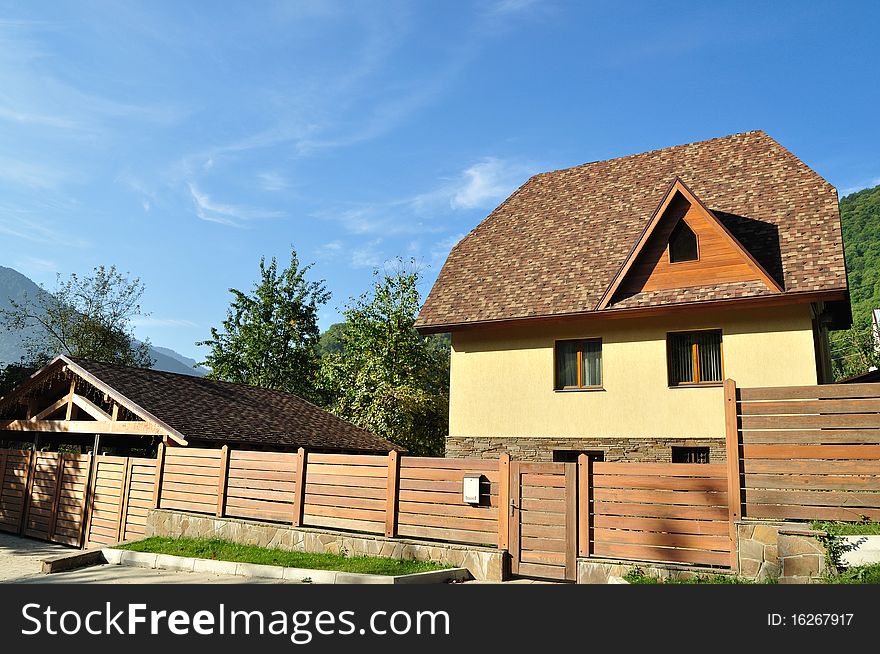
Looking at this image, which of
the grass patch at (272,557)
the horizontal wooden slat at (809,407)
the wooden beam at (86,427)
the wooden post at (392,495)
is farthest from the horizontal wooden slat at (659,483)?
the wooden beam at (86,427)

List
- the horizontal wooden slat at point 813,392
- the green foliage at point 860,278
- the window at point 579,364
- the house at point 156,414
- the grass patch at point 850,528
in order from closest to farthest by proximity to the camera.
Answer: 1. the grass patch at point 850,528
2. the horizontal wooden slat at point 813,392
3. the window at point 579,364
4. the house at point 156,414
5. the green foliage at point 860,278

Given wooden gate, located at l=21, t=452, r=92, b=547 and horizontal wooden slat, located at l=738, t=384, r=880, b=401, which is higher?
horizontal wooden slat, located at l=738, t=384, r=880, b=401

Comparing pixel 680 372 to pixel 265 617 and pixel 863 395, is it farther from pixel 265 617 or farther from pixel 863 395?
pixel 265 617

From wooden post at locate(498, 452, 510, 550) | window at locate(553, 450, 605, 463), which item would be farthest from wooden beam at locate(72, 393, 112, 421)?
wooden post at locate(498, 452, 510, 550)

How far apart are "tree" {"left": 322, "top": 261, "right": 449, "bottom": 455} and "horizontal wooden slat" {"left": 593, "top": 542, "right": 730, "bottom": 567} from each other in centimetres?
2132

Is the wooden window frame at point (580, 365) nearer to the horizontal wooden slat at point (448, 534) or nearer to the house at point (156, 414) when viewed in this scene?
the horizontal wooden slat at point (448, 534)

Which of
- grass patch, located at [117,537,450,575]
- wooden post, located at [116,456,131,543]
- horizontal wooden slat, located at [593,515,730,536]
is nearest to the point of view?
horizontal wooden slat, located at [593,515,730,536]

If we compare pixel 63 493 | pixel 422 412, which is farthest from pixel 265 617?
pixel 422 412

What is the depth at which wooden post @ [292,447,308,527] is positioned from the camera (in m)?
14.1

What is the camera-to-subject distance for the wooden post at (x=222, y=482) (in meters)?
15.6

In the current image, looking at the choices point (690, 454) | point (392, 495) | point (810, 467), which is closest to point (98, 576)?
point (392, 495)

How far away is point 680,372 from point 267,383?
102ft

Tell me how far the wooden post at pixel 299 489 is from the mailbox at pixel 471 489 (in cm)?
389

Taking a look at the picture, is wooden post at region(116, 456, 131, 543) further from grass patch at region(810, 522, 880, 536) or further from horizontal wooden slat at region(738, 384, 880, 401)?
grass patch at region(810, 522, 880, 536)
